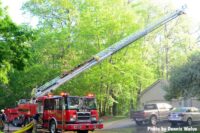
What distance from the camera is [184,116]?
94.8ft

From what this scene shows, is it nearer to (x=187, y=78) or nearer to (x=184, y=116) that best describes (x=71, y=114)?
(x=187, y=78)

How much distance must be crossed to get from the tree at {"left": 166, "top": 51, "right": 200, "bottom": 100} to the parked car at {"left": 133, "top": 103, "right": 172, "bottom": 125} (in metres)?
8.72

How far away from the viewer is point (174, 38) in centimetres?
5816

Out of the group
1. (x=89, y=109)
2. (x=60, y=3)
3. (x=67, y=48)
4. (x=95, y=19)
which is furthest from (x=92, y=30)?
(x=89, y=109)

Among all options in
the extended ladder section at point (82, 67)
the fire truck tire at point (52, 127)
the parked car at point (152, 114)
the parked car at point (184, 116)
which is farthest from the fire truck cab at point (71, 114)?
the parked car at point (152, 114)

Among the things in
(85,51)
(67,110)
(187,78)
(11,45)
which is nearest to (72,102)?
(67,110)

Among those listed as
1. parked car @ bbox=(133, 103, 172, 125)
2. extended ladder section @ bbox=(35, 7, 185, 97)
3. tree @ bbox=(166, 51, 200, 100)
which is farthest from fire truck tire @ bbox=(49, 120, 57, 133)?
parked car @ bbox=(133, 103, 172, 125)

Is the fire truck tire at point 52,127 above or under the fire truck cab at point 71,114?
under

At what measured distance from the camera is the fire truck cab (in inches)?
859

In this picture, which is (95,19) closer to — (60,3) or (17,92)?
(60,3)

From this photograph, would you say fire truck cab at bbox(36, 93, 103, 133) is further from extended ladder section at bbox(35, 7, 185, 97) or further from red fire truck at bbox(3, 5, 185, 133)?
extended ladder section at bbox(35, 7, 185, 97)

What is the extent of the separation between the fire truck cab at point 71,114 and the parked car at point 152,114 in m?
8.93

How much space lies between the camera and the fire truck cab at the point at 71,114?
2181 centimetres

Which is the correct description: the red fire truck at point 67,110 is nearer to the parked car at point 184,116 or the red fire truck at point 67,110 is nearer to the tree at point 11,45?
the tree at point 11,45
